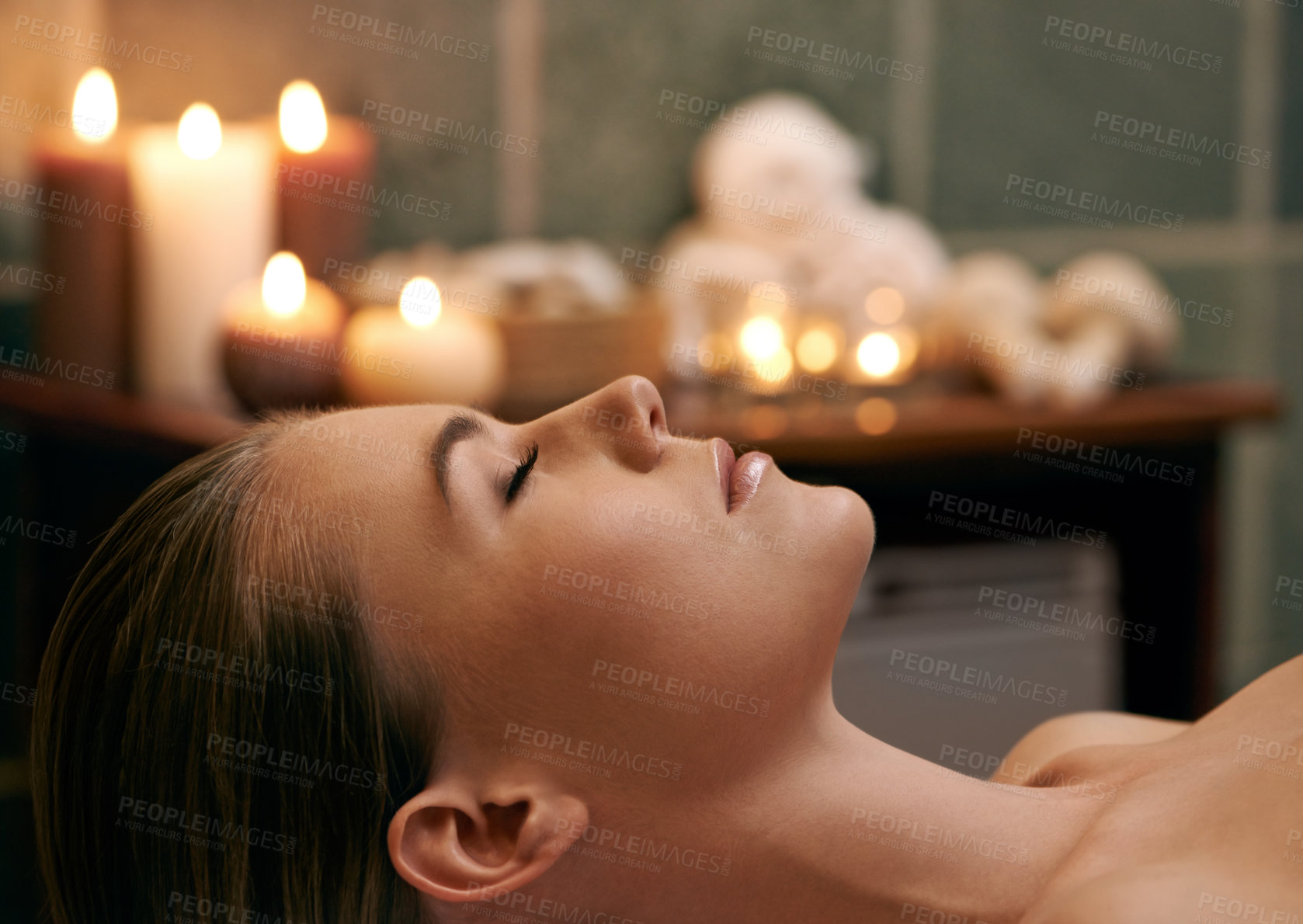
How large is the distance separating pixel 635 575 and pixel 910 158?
4.86 feet

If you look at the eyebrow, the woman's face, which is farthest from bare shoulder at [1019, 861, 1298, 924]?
the eyebrow

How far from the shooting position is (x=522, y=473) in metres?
0.72

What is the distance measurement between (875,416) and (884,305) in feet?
0.59

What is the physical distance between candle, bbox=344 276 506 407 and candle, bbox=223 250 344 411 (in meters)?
0.02

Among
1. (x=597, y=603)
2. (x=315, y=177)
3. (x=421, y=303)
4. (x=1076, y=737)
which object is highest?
(x=315, y=177)

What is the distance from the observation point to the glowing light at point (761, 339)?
4.65ft

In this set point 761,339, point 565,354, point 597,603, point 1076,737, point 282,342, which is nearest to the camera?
point 597,603

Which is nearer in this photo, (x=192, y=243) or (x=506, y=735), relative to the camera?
(x=506, y=735)

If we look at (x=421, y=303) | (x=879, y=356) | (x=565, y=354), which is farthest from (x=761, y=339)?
(x=421, y=303)

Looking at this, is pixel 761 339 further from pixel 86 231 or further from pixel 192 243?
pixel 86 231

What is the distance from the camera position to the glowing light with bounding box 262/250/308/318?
121 centimetres

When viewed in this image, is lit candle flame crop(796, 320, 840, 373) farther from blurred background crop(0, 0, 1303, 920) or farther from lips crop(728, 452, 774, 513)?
lips crop(728, 452, 774, 513)

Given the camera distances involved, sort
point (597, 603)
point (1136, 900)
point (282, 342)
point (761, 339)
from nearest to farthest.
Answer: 1. point (1136, 900)
2. point (597, 603)
3. point (282, 342)
4. point (761, 339)

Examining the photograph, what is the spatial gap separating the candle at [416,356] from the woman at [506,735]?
0.51 meters
